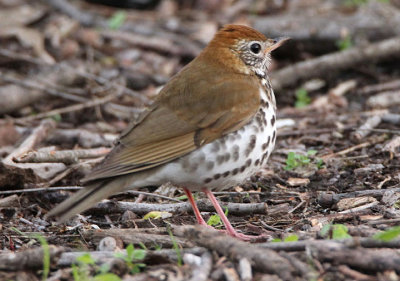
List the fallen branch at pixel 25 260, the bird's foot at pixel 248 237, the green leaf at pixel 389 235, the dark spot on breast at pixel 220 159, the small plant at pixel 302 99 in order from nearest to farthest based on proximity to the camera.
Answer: the green leaf at pixel 389 235 < the fallen branch at pixel 25 260 < the bird's foot at pixel 248 237 < the dark spot on breast at pixel 220 159 < the small plant at pixel 302 99

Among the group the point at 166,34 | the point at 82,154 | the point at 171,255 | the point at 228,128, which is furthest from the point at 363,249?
the point at 166,34

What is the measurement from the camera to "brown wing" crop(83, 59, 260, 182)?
4.66 meters

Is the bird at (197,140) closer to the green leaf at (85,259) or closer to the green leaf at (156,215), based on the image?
the green leaf at (156,215)

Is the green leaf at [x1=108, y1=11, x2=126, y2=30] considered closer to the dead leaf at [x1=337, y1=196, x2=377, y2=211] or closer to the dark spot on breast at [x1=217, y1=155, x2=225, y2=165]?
the dark spot on breast at [x1=217, y1=155, x2=225, y2=165]

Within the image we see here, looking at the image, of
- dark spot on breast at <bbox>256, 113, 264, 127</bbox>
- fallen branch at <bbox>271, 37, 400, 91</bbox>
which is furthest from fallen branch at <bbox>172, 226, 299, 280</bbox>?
fallen branch at <bbox>271, 37, 400, 91</bbox>

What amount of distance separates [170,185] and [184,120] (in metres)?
1.19

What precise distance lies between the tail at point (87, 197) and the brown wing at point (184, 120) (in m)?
0.11

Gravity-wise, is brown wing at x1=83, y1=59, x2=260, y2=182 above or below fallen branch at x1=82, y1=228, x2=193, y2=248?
above

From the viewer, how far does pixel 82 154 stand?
6.27 metres

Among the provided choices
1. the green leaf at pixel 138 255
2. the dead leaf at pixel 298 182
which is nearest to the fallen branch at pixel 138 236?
the green leaf at pixel 138 255

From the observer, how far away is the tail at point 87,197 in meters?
4.26

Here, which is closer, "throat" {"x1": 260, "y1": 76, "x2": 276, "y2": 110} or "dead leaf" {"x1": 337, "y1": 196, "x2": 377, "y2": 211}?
"dead leaf" {"x1": 337, "y1": 196, "x2": 377, "y2": 211}

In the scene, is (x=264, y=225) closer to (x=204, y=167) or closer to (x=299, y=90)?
(x=204, y=167)

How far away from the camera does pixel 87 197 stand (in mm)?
4398
